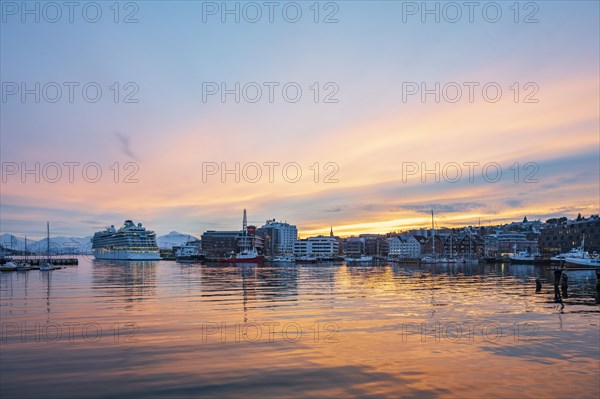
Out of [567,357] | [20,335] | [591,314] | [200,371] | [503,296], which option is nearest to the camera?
[200,371]

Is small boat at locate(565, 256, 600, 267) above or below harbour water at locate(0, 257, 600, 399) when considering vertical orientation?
below

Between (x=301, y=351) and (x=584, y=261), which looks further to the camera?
(x=584, y=261)

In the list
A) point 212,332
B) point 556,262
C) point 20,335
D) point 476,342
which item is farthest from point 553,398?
point 556,262

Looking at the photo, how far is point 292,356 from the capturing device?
2069cm

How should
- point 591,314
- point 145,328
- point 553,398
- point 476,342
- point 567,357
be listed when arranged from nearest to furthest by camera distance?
1. point 553,398
2. point 567,357
3. point 476,342
4. point 145,328
5. point 591,314

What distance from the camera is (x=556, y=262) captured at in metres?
150

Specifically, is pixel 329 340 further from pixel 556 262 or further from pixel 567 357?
pixel 556 262

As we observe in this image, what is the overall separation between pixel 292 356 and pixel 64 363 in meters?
9.03

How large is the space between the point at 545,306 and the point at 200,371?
97.4 ft

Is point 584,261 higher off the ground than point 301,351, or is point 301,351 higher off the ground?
point 301,351

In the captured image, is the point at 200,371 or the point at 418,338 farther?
the point at 418,338

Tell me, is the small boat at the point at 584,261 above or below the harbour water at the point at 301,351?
below

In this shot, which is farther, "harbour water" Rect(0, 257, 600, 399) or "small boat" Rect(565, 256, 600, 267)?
"small boat" Rect(565, 256, 600, 267)

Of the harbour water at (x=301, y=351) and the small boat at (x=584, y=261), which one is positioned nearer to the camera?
the harbour water at (x=301, y=351)
